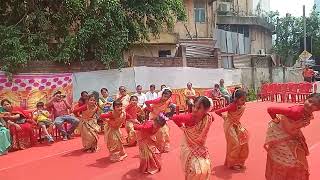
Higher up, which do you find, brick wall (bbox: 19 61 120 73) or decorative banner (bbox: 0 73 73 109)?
brick wall (bbox: 19 61 120 73)

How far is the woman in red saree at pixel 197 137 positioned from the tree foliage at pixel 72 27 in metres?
10.2

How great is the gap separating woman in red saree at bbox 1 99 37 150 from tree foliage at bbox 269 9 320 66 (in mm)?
29906

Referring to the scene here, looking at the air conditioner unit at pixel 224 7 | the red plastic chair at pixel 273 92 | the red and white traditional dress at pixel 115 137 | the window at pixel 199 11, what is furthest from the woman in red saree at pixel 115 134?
the air conditioner unit at pixel 224 7

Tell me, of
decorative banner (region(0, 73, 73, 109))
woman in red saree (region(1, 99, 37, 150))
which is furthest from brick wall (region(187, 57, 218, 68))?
woman in red saree (region(1, 99, 37, 150))

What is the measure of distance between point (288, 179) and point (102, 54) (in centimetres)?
1149

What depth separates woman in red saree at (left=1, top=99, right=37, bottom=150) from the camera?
10750mm

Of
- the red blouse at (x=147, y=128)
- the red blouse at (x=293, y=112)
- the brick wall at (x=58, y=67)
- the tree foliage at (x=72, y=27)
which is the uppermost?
the tree foliage at (x=72, y=27)

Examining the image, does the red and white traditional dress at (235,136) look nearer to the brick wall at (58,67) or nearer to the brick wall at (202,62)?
the brick wall at (58,67)

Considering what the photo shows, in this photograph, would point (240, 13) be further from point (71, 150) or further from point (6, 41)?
point (71, 150)

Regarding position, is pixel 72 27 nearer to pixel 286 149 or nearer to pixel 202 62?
pixel 202 62

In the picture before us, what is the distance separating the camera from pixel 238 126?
7129 mm

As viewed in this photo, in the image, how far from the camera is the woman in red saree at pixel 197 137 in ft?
17.8

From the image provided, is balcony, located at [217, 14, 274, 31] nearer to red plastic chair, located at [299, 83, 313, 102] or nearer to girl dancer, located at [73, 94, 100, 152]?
red plastic chair, located at [299, 83, 313, 102]

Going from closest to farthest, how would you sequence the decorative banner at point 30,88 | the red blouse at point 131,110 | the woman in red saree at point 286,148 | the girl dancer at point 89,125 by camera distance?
the woman in red saree at point 286,148 < the red blouse at point 131,110 < the girl dancer at point 89,125 < the decorative banner at point 30,88
